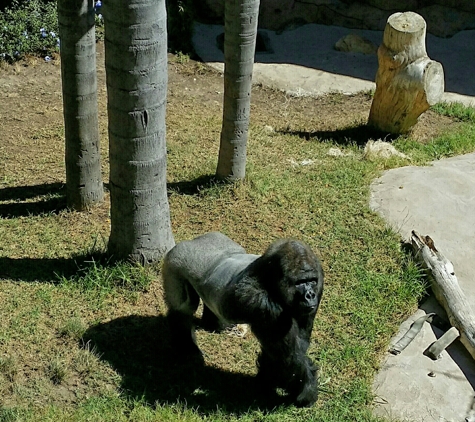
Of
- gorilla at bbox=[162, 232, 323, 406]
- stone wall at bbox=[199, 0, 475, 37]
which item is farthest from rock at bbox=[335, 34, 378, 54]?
gorilla at bbox=[162, 232, 323, 406]

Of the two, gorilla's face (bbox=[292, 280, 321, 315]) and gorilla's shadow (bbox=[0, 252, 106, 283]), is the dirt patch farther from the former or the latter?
gorilla's face (bbox=[292, 280, 321, 315])

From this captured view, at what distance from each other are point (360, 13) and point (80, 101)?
7861 mm

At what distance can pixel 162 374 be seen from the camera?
5113 millimetres

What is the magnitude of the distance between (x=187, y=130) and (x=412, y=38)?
3.04 m

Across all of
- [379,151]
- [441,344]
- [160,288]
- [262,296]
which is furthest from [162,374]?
[379,151]

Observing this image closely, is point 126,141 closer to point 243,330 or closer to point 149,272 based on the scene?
point 149,272

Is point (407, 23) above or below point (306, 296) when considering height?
above

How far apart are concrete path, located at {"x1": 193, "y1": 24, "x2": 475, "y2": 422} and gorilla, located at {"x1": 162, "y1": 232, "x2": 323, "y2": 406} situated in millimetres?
812

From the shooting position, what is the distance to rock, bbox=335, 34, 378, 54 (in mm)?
12070

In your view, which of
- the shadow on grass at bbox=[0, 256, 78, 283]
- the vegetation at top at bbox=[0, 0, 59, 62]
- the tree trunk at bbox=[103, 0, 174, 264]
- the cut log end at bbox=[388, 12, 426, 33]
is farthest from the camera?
the vegetation at top at bbox=[0, 0, 59, 62]

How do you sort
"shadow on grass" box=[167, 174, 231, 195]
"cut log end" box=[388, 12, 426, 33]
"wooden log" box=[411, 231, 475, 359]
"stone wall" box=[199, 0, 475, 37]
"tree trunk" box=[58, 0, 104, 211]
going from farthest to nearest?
"stone wall" box=[199, 0, 475, 37], "cut log end" box=[388, 12, 426, 33], "shadow on grass" box=[167, 174, 231, 195], "tree trunk" box=[58, 0, 104, 211], "wooden log" box=[411, 231, 475, 359]

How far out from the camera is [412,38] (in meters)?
8.75

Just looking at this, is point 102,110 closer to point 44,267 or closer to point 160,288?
point 44,267

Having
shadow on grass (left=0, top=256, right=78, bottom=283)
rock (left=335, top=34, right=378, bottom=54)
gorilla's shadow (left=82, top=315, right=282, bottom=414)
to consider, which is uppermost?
rock (left=335, top=34, right=378, bottom=54)
